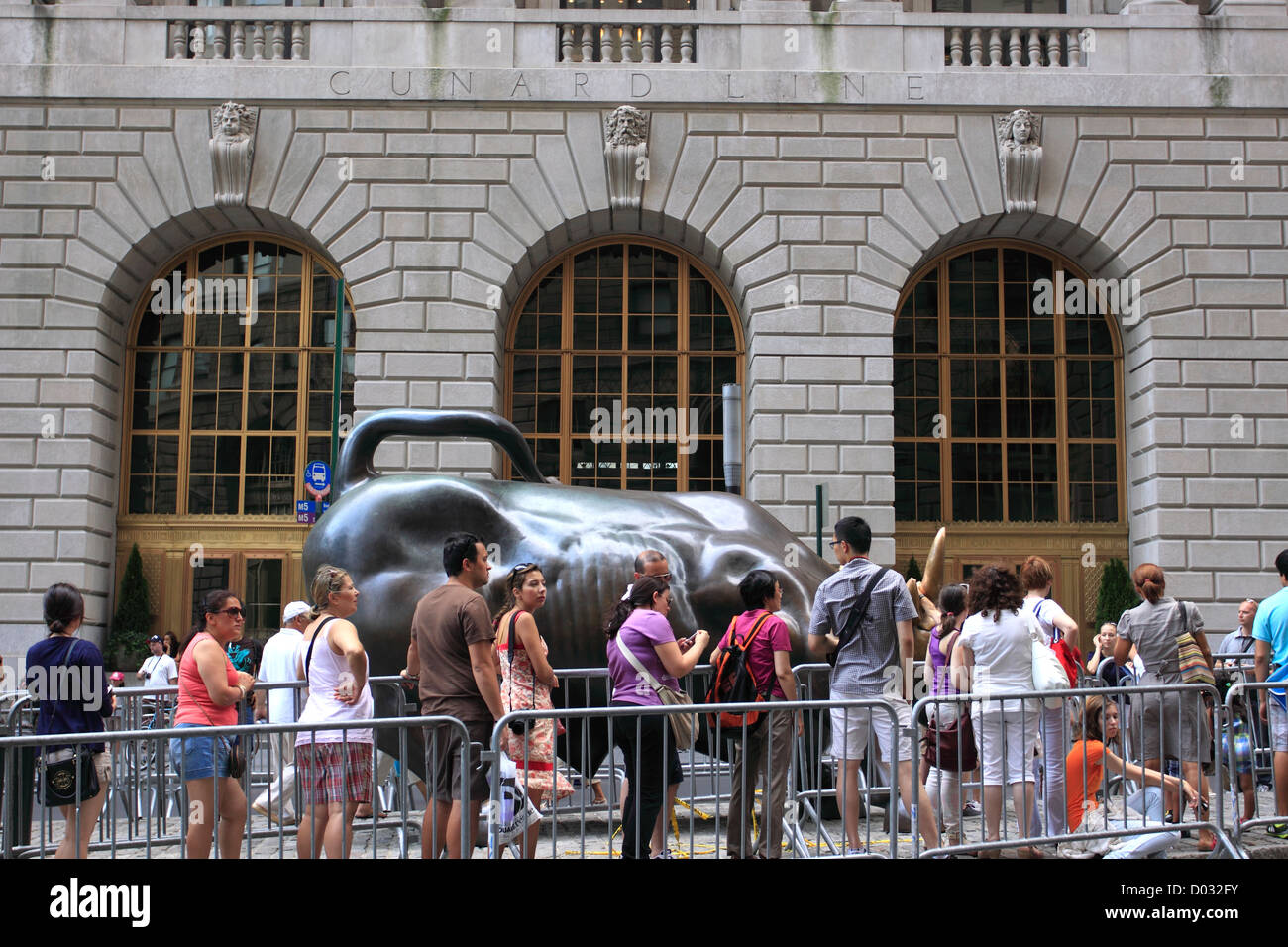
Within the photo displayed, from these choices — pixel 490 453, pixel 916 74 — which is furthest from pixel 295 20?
pixel 916 74

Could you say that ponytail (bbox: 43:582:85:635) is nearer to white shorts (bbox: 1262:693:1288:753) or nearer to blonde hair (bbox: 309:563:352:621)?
blonde hair (bbox: 309:563:352:621)

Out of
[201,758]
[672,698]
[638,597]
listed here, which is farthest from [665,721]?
[201,758]

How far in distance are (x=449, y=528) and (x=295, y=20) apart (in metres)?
12.8

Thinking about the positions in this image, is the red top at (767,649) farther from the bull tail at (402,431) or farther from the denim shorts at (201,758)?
the bull tail at (402,431)

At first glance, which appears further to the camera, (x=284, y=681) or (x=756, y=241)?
(x=756, y=241)

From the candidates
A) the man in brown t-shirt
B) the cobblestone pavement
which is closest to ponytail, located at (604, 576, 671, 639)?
the man in brown t-shirt

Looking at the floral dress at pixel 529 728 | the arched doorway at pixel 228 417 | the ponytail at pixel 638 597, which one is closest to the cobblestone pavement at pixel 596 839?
the floral dress at pixel 529 728

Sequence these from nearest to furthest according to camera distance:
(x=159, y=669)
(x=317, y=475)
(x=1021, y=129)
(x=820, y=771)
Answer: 1. (x=820, y=771)
2. (x=159, y=669)
3. (x=317, y=475)
4. (x=1021, y=129)

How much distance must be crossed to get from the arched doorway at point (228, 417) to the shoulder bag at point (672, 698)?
1340cm

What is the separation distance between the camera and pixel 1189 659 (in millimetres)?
8438

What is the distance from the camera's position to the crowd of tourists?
6.58 meters

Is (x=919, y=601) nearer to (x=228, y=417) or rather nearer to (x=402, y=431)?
(x=402, y=431)

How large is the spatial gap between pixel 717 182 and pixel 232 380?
26.8ft

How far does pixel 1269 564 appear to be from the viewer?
18.4 m
